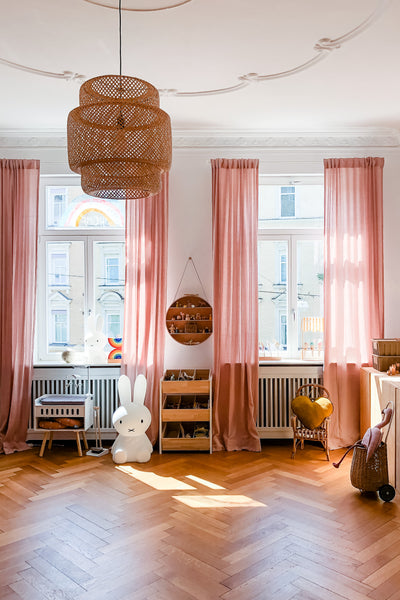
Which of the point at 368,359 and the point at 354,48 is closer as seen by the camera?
the point at 354,48

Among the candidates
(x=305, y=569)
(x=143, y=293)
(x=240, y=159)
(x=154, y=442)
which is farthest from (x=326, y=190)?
(x=305, y=569)

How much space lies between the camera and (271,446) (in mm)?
4988

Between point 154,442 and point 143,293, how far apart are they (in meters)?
1.38

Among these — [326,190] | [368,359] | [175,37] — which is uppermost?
[175,37]

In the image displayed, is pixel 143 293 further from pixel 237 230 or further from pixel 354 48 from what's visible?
pixel 354 48

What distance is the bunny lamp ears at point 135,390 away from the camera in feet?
15.0

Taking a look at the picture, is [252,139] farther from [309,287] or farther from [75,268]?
[75,268]

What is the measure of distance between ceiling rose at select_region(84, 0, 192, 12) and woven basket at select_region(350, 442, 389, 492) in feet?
10.1

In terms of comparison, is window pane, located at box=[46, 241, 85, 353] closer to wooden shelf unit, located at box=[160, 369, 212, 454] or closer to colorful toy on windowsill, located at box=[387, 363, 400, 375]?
wooden shelf unit, located at box=[160, 369, 212, 454]

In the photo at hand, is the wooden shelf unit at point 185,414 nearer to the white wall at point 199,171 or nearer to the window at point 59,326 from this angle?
the white wall at point 199,171

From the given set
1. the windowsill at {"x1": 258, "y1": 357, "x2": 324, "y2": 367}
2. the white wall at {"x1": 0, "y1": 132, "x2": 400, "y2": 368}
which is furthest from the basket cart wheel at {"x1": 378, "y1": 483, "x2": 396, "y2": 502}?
the white wall at {"x1": 0, "y1": 132, "x2": 400, "y2": 368}

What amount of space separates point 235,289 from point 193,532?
2.35 m

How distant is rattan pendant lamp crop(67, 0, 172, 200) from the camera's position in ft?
8.10

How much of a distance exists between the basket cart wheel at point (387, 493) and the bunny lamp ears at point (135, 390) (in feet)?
6.78
